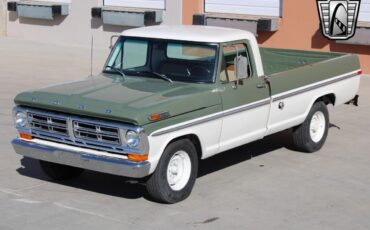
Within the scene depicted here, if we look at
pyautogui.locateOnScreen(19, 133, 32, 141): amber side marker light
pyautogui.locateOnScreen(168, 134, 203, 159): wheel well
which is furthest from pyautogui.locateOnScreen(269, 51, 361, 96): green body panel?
pyautogui.locateOnScreen(19, 133, 32, 141): amber side marker light

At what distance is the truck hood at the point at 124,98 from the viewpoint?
7402 millimetres

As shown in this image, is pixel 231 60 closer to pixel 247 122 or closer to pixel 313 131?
pixel 247 122

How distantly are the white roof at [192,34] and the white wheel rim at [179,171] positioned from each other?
4.65 feet

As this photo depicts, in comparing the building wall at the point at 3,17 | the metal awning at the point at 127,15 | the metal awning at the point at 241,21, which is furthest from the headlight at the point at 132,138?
the building wall at the point at 3,17

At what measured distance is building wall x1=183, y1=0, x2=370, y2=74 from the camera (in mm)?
15898

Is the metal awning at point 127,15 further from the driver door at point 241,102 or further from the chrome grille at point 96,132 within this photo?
the chrome grille at point 96,132

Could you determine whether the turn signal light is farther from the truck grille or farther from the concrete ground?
the concrete ground

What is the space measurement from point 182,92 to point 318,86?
2465 millimetres

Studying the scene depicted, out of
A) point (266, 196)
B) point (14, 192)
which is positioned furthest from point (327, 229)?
point (14, 192)

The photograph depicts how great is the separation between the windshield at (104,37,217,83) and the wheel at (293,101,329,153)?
193cm

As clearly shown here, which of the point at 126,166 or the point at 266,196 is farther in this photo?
the point at 266,196

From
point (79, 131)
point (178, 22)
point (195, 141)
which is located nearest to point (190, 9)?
point (178, 22)

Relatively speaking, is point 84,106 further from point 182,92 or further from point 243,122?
point 243,122

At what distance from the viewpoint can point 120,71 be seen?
28.8 feet
